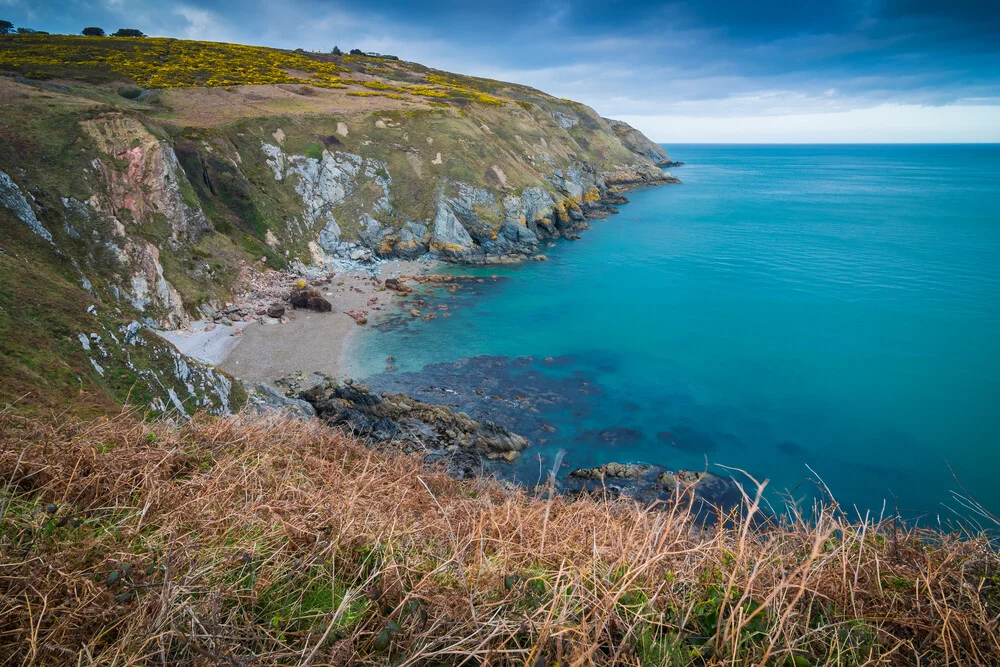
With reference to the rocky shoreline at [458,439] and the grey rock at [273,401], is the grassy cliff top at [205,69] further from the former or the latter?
the rocky shoreline at [458,439]

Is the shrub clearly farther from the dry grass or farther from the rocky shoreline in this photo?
the dry grass

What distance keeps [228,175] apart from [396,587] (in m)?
44.5

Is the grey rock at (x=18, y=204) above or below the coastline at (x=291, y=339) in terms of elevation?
above

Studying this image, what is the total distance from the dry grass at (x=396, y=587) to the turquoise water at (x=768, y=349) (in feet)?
6.08

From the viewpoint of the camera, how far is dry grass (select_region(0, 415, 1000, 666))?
2520 millimetres

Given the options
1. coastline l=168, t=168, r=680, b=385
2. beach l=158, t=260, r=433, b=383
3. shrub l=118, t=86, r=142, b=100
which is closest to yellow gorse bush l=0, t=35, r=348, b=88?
shrub l=118, t=86, r=142, b=100

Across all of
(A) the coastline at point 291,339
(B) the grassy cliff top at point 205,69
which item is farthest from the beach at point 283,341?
(B) the grassy cliff top at point 205,69

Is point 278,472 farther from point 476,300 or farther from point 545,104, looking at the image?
point 545,104

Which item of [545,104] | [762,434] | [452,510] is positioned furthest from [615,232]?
[452,510]

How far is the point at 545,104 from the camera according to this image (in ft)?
349

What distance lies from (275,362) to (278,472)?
23253mm

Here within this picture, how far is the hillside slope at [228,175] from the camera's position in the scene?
24.4 meters

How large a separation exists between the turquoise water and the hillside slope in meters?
10.6

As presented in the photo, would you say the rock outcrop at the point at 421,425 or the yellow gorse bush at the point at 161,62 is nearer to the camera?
the rock outcrop at the point at 421,425
